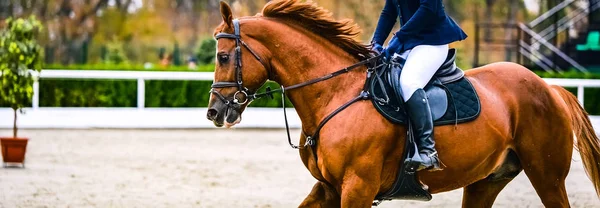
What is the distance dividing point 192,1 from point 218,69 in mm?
36983

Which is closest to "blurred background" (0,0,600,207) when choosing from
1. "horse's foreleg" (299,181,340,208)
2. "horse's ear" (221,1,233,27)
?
"horse's foreleg" (299,181,340,208)

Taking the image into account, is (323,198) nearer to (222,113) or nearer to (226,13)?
(222,113)

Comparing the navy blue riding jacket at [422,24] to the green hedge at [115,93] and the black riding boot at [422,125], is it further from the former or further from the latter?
the green hedge at [115,93]

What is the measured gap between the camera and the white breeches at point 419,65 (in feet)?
19.2

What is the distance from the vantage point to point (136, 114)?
18281 millimetres

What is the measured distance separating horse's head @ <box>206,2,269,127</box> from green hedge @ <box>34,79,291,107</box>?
42.6ft

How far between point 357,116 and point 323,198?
2.07ft

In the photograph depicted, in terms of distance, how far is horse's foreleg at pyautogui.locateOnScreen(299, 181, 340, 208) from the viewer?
19.7 ft

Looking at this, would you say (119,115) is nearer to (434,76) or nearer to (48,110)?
(48,110)

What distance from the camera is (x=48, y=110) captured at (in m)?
18.0

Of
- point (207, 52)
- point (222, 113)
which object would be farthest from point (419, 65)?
point (207, 52)

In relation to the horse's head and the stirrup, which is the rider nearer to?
the stirrup

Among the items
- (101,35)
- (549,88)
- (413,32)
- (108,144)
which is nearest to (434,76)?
(413,32)

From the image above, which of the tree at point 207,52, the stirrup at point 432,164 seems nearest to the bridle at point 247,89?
the stirrup at point 432,164
